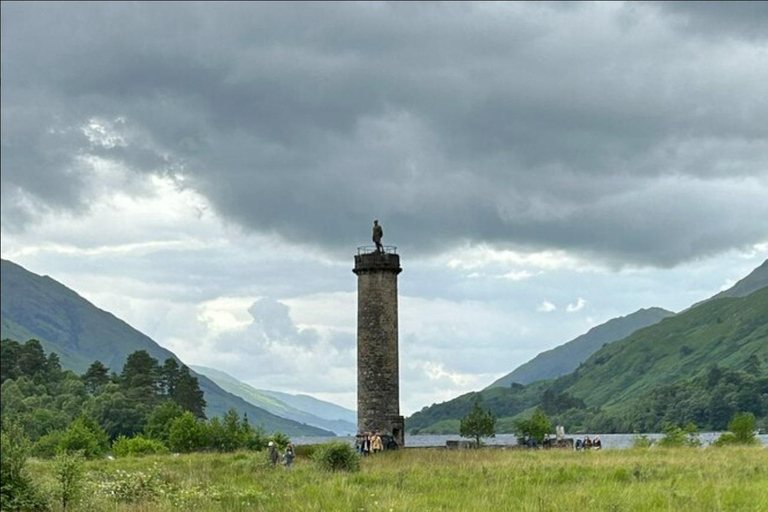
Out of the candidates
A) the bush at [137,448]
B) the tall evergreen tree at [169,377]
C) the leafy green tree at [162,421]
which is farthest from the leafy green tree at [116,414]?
the bush at [137,448]

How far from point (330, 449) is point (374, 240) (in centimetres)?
2113

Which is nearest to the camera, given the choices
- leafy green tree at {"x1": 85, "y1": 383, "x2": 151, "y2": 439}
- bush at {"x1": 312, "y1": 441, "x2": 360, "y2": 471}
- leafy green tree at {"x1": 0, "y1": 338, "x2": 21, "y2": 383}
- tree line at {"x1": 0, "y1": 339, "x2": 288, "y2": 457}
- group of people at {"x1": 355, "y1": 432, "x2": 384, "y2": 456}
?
bush at {"x1": 312, "y1": 441, "x2": 360, "y2": 471}

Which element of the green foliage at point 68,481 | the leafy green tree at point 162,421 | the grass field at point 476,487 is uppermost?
the leafy green tree at point 162,421

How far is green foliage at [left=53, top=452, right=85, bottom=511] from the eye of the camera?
852 inches

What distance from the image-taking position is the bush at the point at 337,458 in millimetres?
35406

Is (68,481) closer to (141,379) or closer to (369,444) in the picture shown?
(369,444)

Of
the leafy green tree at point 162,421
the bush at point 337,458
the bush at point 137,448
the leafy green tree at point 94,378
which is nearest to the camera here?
the bush at point 337,458

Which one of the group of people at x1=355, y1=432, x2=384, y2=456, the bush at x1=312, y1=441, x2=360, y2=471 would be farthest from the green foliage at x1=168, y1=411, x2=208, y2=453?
the bush at x1=312, y1=441, x2=360, y2=471

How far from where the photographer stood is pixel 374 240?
5578cm

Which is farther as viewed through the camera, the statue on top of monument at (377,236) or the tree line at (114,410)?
the tree line at (114,410)

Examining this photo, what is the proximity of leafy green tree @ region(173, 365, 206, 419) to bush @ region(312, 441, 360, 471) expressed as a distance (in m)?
102

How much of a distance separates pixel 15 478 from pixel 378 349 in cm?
3413

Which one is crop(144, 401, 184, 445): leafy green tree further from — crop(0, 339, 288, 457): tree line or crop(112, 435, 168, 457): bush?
crop(112, 435, 168, 457): bush

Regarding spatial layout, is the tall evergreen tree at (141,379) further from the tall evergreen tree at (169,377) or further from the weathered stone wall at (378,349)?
the weathered stone wall at (378,349)
